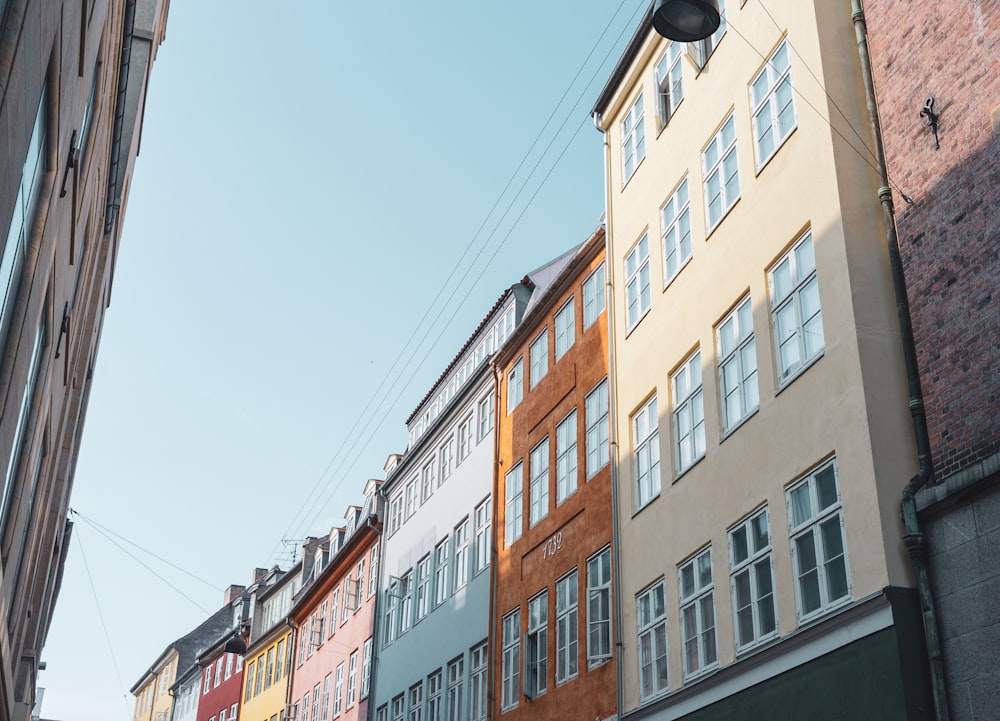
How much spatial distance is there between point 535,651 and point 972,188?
43.2 feet

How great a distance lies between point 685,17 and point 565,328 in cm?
1286

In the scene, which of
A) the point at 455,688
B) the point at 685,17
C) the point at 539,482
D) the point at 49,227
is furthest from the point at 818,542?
the point at 455,688

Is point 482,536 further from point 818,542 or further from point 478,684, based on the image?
point 818,542

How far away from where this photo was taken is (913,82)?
13727 mm

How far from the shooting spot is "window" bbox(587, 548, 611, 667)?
19.3 m

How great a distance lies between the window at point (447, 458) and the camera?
101 ft

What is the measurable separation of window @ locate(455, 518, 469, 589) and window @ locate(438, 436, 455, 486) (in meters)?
2.06

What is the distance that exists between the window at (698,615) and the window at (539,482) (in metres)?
6.99

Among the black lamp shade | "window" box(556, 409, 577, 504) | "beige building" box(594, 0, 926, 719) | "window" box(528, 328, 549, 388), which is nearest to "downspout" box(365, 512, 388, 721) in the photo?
"window" box(528, 328, 549, 388)

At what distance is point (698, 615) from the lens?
628 inches

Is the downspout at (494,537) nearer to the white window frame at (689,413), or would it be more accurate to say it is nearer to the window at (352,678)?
the white window frame at (689,413)

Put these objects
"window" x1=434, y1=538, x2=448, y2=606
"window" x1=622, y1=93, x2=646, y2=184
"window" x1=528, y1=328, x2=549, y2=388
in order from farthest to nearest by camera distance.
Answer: "window" x1=434, y1=538, x2=448, y2=606 → "window" x1=528, y1=328, x2=549, y2=388 → "window" x1=622, y1=93, x2=646, y2=184

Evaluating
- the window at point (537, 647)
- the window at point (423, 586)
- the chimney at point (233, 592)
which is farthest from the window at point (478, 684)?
the chimney at point (233, 592)

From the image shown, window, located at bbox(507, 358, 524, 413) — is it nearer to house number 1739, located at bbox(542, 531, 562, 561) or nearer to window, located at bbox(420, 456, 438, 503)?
house number 1739, located at bbox(542, 531, 562, 561)
